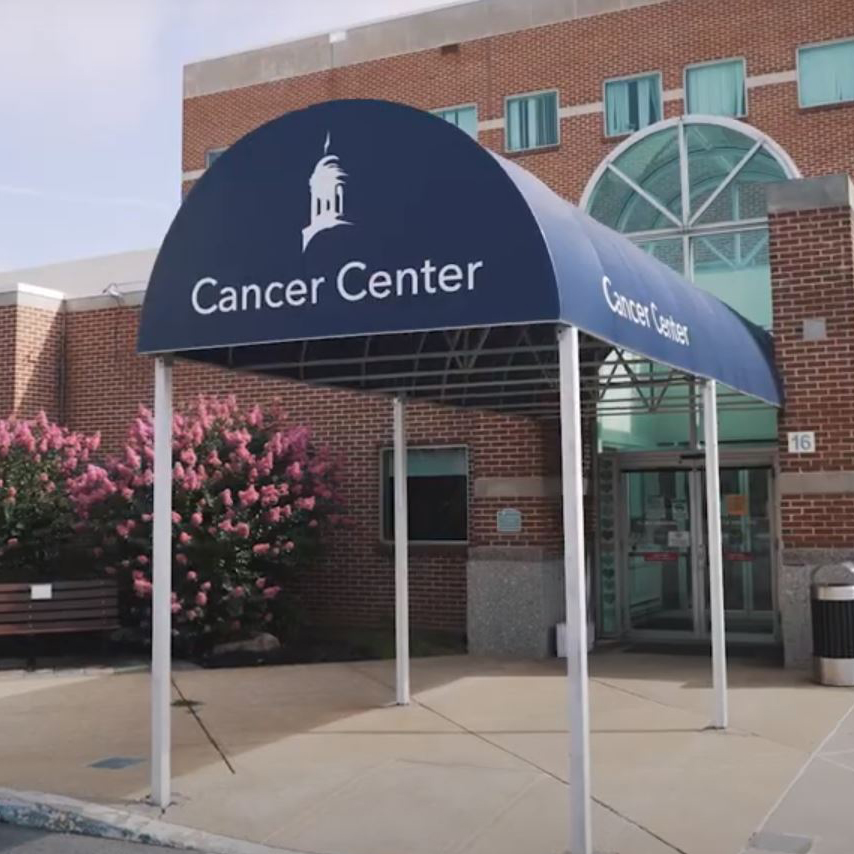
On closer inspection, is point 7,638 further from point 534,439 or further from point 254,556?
point 534,439

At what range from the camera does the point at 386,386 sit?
9828 mm

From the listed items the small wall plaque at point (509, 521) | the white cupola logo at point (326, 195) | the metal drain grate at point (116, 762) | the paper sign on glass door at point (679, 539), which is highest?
the white cupola logo at point (326, 195)

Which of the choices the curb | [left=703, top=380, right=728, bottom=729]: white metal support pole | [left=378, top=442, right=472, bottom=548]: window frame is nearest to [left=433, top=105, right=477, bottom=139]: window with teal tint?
[left=378, top=442, right=472, bottom=548]: window frame

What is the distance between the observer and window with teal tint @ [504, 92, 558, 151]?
2086 centimetres

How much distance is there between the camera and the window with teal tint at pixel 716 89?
1986cm

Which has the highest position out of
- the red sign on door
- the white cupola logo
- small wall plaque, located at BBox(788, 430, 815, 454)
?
the white cupola logo

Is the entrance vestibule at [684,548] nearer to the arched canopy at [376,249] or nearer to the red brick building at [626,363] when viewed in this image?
the red brick building at [626,363]

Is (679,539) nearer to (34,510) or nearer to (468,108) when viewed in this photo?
(34,510)

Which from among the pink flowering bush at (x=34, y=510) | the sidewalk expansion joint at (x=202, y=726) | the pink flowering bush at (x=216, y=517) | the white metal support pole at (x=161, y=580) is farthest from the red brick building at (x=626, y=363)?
the sidewalk expansion joint at (x=202, y=726)

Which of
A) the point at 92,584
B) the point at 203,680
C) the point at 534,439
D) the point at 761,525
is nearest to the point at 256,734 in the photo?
the point at 203,680

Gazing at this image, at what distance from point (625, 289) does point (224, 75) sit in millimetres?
18390

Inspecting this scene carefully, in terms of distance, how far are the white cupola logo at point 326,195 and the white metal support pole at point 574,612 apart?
1.56m

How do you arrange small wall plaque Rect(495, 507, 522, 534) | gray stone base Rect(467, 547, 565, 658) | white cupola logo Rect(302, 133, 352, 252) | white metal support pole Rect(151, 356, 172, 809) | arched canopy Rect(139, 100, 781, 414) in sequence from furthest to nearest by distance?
small wall plaque Rect(495, 507, 522, 534)
gray stone base Rect(467, 547, 565, 658)
white metal support pole Rect(151, 356, 172, 809)
white cupola logo Rect(302, 133, 352, 252)
arched canopy Rect(139, 100, 781, 414)

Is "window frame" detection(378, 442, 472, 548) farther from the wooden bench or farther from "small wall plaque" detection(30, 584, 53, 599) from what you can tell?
"small wall plaque" detection(30, 584, 53, 599)
